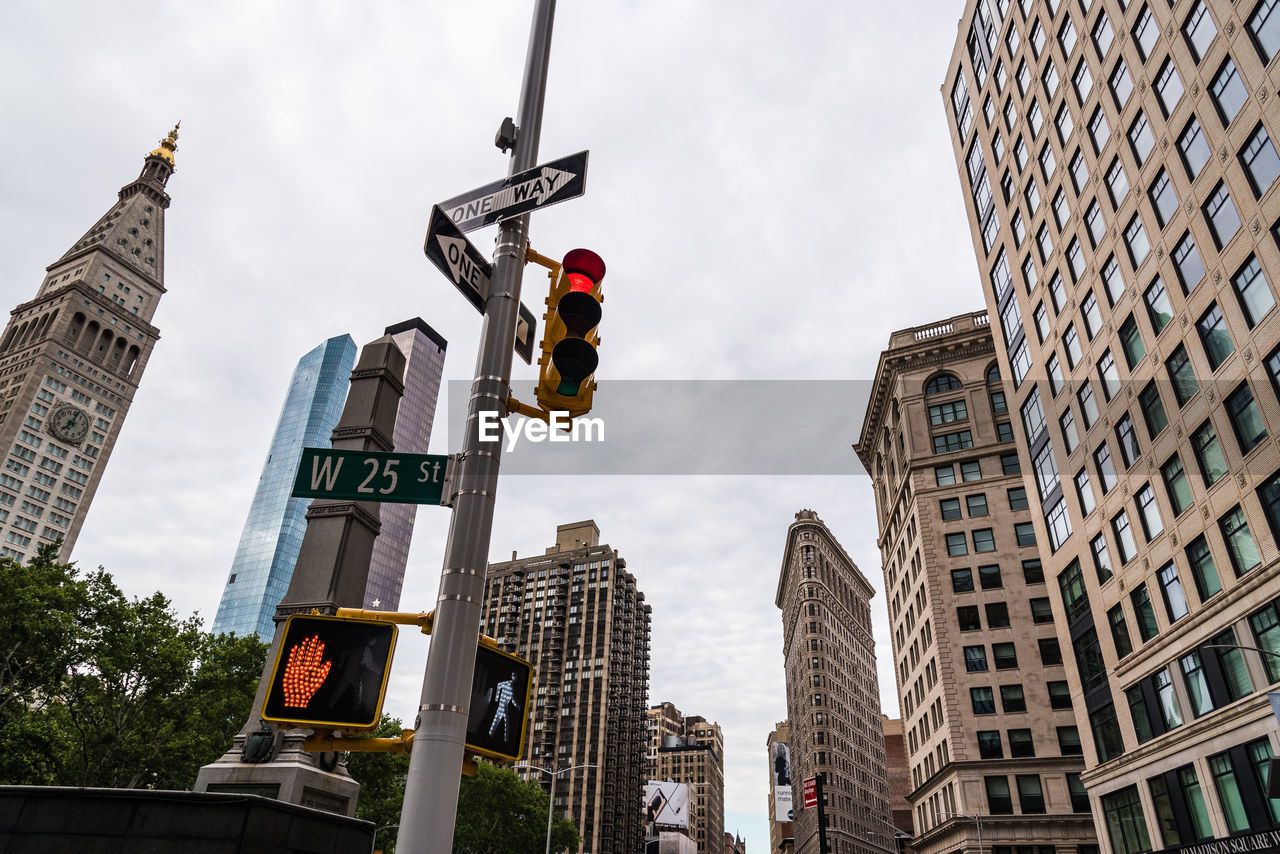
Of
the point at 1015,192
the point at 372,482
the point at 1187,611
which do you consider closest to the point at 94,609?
the point at 372,482

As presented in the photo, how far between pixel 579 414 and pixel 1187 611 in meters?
34.4

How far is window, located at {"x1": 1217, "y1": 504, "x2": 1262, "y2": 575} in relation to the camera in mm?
27141

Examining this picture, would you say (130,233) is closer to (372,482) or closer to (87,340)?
(87,340)

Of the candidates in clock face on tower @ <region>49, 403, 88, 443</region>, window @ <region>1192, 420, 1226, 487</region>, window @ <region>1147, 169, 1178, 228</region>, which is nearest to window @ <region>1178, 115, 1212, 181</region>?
window @ <region>1147, 169, 1178, 228</region>

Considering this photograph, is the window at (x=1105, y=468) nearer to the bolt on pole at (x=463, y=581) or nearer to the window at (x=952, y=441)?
the window at (x=952, y=441)

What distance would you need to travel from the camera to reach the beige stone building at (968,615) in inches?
2100

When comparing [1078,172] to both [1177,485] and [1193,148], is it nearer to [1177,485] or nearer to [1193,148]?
[1193,148]

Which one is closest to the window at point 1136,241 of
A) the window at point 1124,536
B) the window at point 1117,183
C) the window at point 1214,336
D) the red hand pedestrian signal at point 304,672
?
the window at point 1117,183

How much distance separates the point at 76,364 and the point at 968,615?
500 feet

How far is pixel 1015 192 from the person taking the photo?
4947 centimetres

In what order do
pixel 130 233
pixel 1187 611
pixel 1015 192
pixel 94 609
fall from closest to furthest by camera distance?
pixel 1187 611, pixel 94 609, pixel 1015 192, pixel 130 233

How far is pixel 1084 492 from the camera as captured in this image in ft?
133

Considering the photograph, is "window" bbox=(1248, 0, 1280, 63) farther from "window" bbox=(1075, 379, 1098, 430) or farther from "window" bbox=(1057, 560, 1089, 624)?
"window" bbox=(1057, 560, 1089, 624)

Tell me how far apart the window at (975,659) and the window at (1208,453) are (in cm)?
3249
